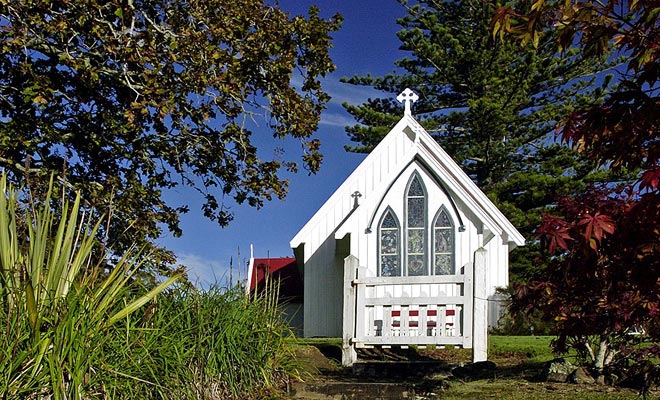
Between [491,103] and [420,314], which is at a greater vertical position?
[491,103]

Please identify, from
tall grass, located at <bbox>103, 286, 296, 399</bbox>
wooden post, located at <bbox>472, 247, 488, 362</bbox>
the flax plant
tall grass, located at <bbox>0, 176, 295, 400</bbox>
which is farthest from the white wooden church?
the flax plant

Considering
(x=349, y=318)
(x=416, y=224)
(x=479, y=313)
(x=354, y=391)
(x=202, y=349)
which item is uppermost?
(x=416, y=224)

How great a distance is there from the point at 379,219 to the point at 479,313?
5057 mm

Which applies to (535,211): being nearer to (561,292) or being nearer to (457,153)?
(457,153)

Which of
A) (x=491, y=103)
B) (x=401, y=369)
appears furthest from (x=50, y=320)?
(x=491, y=103)

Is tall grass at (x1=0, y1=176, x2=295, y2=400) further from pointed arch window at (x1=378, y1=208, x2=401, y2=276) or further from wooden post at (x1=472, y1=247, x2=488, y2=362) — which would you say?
pointed arch window at (x1=378, y1=208, x2=401, y2=276)

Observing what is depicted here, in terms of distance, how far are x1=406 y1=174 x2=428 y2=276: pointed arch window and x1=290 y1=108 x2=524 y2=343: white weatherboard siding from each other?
0.11 m

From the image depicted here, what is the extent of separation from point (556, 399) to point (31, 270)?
510 centimetres

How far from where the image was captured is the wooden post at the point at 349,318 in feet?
37.3

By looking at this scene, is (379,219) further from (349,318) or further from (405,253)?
(349,318)

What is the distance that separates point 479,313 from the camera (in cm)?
1109

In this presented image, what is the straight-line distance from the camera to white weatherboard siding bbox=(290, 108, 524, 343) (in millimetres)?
15648

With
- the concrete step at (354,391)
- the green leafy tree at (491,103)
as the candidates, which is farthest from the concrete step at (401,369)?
the green leafy tree at (491,103)

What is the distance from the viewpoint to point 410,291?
16.5 meters
